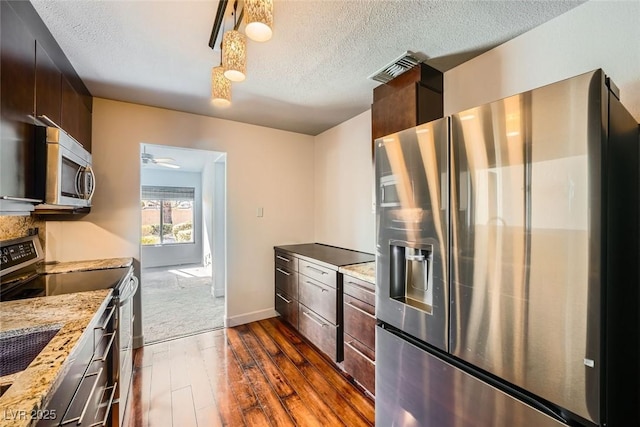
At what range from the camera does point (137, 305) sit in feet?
8.88

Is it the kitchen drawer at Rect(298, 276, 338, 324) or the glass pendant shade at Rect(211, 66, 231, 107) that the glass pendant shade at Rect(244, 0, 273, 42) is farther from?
the kitchen drawer at Rect(298, 276, 338, 324)

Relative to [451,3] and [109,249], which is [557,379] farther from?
[109,249]

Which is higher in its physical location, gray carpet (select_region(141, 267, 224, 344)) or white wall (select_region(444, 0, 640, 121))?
white wall (select_region(444, 0, 640, 121))

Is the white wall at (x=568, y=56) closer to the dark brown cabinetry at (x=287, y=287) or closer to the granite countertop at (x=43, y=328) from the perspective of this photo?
the dark brown cabinetry at (x=287, y=287)

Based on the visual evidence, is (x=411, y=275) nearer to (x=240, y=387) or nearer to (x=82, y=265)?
(x=240, y=387)

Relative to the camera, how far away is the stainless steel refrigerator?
2.74 ft

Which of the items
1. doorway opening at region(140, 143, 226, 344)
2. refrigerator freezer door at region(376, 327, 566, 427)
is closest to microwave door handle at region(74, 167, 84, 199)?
doorway opening at region(140, 143, 226, 344)

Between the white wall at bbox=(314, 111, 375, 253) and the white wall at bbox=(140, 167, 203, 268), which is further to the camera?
the white wall at bbox=(140, 167, 203, 268)

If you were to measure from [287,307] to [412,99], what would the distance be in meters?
2.50

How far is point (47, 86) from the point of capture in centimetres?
150

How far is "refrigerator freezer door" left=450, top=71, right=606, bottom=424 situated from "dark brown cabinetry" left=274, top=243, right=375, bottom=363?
1248 mm

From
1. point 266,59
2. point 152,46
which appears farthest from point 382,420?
point 152,46

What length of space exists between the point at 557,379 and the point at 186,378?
2.42 m

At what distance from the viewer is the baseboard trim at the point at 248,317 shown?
3141 mm
